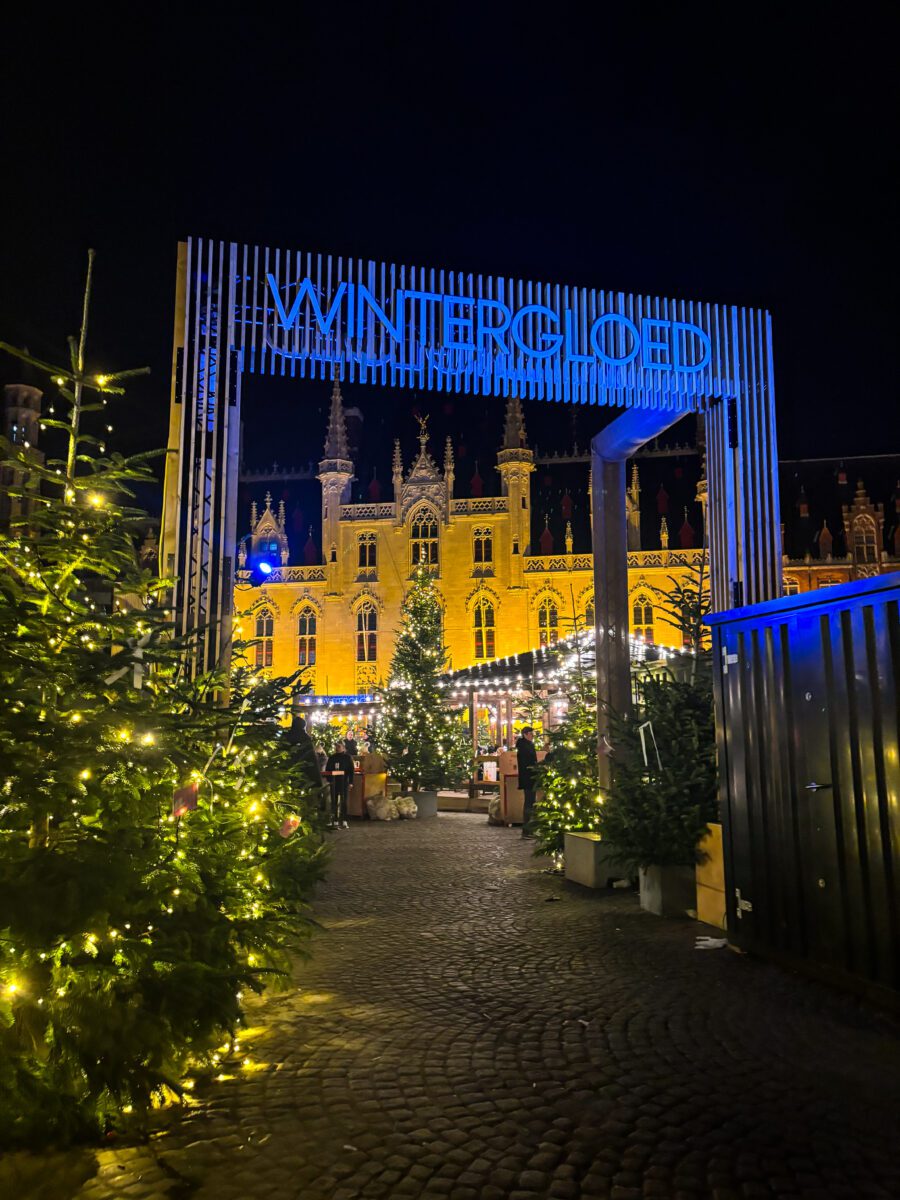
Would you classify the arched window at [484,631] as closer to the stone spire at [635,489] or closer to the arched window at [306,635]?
the arched window at [306,635]

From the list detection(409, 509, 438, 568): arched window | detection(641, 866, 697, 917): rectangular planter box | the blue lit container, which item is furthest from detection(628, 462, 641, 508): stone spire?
the blue lit container

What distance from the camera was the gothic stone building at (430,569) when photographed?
47.4 m

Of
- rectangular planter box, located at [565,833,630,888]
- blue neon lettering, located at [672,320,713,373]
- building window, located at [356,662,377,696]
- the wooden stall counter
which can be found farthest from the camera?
building window, located at [356,662,377,696]

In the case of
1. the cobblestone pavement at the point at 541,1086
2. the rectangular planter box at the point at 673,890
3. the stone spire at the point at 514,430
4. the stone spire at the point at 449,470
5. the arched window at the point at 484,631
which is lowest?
the cobblestone pavement at the point at 541,1086

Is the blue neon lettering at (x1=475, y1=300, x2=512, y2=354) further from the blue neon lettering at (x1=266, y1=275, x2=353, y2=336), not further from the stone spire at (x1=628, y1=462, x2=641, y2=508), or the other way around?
the stone spire at (x1=628, y1=462, x2=641, y2=508)

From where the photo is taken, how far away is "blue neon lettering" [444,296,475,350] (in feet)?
26.7

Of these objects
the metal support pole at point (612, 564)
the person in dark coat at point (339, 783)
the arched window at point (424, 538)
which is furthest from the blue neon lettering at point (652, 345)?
the arched window at point (424, 538)

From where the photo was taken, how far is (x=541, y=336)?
8.45m

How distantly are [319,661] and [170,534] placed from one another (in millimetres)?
42162

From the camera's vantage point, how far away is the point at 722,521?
8977mm

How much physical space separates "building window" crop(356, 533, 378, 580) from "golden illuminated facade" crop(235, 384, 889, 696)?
0.18 feet

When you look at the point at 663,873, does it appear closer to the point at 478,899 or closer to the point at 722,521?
the point at 478,899

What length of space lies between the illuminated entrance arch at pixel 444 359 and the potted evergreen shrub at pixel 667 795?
47.6 inches

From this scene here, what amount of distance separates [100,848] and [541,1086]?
2.22 meters
